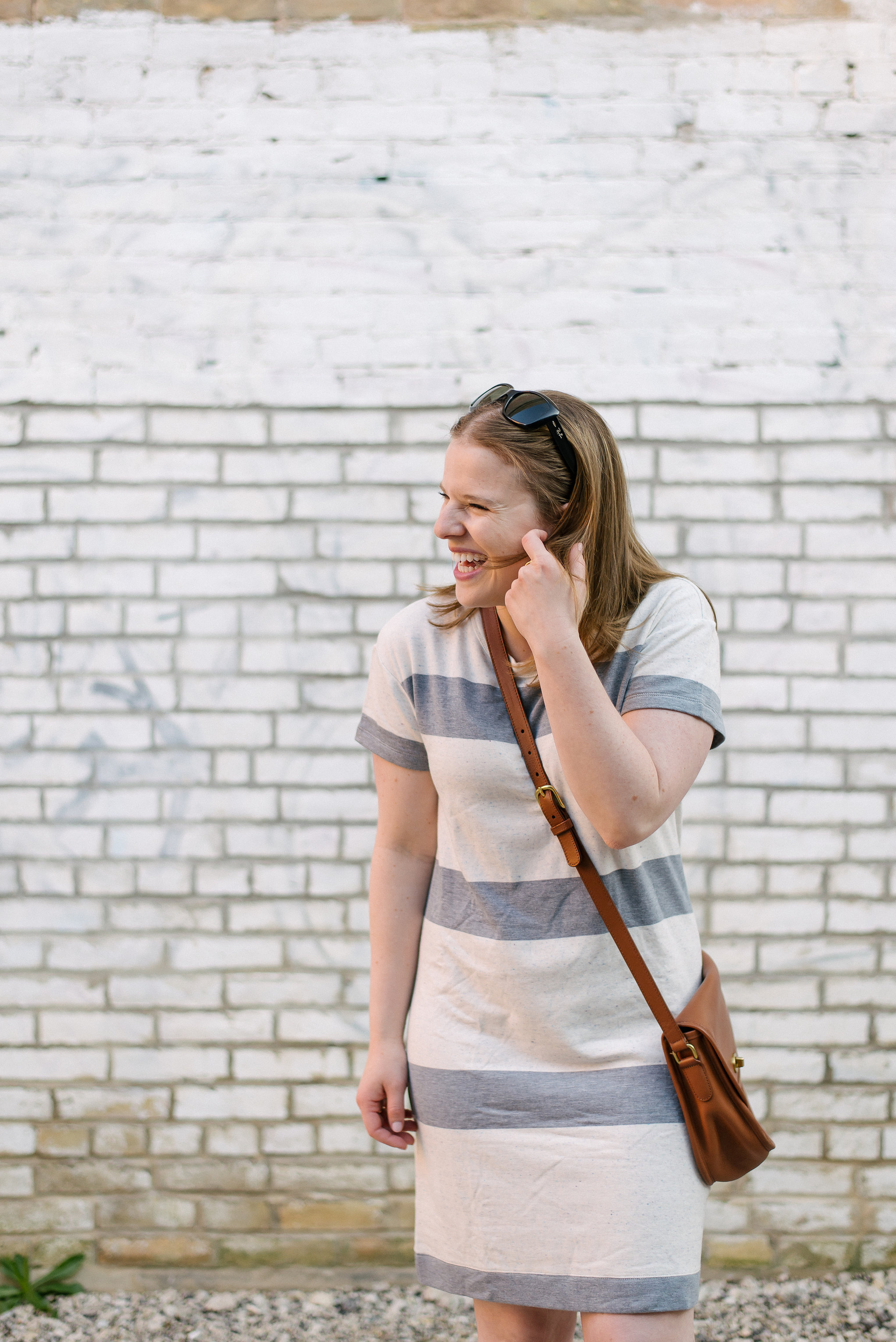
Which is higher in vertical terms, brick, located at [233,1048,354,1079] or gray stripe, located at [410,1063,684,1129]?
gray stripe, located at [410,1063,684,1129]

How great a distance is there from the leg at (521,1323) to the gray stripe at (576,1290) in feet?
0.10

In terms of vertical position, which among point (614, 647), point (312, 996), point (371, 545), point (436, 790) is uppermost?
point (371, 545)

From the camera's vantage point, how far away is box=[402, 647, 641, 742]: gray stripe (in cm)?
148

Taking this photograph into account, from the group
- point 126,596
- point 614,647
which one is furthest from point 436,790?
point 126,596

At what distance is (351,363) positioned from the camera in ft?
9.50

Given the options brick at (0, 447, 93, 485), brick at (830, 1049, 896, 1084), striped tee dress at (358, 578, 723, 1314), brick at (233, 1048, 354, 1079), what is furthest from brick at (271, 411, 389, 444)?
brick at (830, 1049, 896, 1084)

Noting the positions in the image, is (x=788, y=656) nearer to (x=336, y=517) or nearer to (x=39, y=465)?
(x=336, y=517)

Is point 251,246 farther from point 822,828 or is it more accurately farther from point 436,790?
point 822,828

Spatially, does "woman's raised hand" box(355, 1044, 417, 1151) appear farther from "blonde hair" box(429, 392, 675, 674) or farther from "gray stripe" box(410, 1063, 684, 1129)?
"blonde hair" box(429, 392, 675, 674)

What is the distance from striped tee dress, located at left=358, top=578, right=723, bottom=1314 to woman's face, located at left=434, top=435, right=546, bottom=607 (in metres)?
0.14

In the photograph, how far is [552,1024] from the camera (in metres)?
1.46

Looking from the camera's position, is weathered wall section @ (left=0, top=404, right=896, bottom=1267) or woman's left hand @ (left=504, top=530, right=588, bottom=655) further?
weathered wall section @ (left=0, top=404, right=896, bottom=1267)

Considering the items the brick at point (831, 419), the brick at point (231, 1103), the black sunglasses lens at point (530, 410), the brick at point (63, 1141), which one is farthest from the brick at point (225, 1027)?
the brick at point (831, 419)

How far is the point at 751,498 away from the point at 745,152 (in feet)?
3.21
